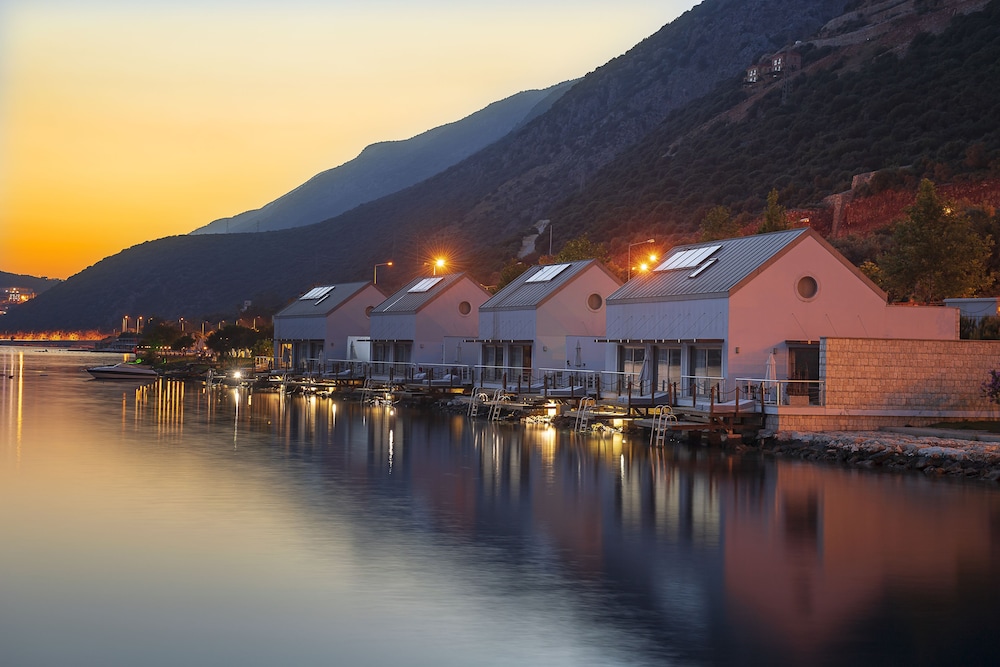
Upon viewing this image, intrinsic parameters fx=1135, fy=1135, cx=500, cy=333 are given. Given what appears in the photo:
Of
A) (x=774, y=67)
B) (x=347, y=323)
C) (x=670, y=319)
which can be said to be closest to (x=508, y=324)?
(x=670, y=319)

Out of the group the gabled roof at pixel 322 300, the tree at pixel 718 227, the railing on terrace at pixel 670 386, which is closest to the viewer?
the railing on terrace at pixel 670 386

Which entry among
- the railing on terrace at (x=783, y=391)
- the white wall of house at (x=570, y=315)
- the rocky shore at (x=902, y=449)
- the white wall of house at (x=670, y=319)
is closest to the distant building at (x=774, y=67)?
the white wall of house at (x=570, y=315)

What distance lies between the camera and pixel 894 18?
448 feet

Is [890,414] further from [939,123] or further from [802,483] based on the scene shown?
[939,123]

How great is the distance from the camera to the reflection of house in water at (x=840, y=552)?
1390 centimetres

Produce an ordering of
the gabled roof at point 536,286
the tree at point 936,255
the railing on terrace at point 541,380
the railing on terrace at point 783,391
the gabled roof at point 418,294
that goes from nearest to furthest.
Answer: the railing on terrace at point 783,391 → the railing on terrace at point 541,380 → the tree at point 936,255 → the gabled roof at point 536,286 → the gabled roof at point 418,294

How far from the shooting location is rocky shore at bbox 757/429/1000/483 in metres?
28.5

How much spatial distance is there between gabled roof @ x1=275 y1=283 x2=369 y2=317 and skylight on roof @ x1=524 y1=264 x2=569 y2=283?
22635mm

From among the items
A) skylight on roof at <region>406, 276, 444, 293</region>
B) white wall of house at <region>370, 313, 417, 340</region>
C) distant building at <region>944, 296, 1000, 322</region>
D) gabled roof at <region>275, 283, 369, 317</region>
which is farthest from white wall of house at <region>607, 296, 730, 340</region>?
gabled roof at <region>275, 283, 369, 317</region>

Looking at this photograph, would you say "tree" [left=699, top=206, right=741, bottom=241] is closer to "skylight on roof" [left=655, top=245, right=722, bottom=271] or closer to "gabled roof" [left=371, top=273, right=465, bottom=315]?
"gabled roof" [left=371, top=273, right=465, bottom=315]

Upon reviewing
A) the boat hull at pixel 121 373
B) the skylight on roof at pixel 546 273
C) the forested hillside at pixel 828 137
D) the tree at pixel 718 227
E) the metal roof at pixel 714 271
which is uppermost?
the forested hillside at pixel 828 137

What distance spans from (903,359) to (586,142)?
162111 millimetres

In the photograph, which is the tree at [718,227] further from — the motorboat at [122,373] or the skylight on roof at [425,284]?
the motorboat at [122,373]

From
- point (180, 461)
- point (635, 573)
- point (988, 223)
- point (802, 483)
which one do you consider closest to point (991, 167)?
point (988, 223)
